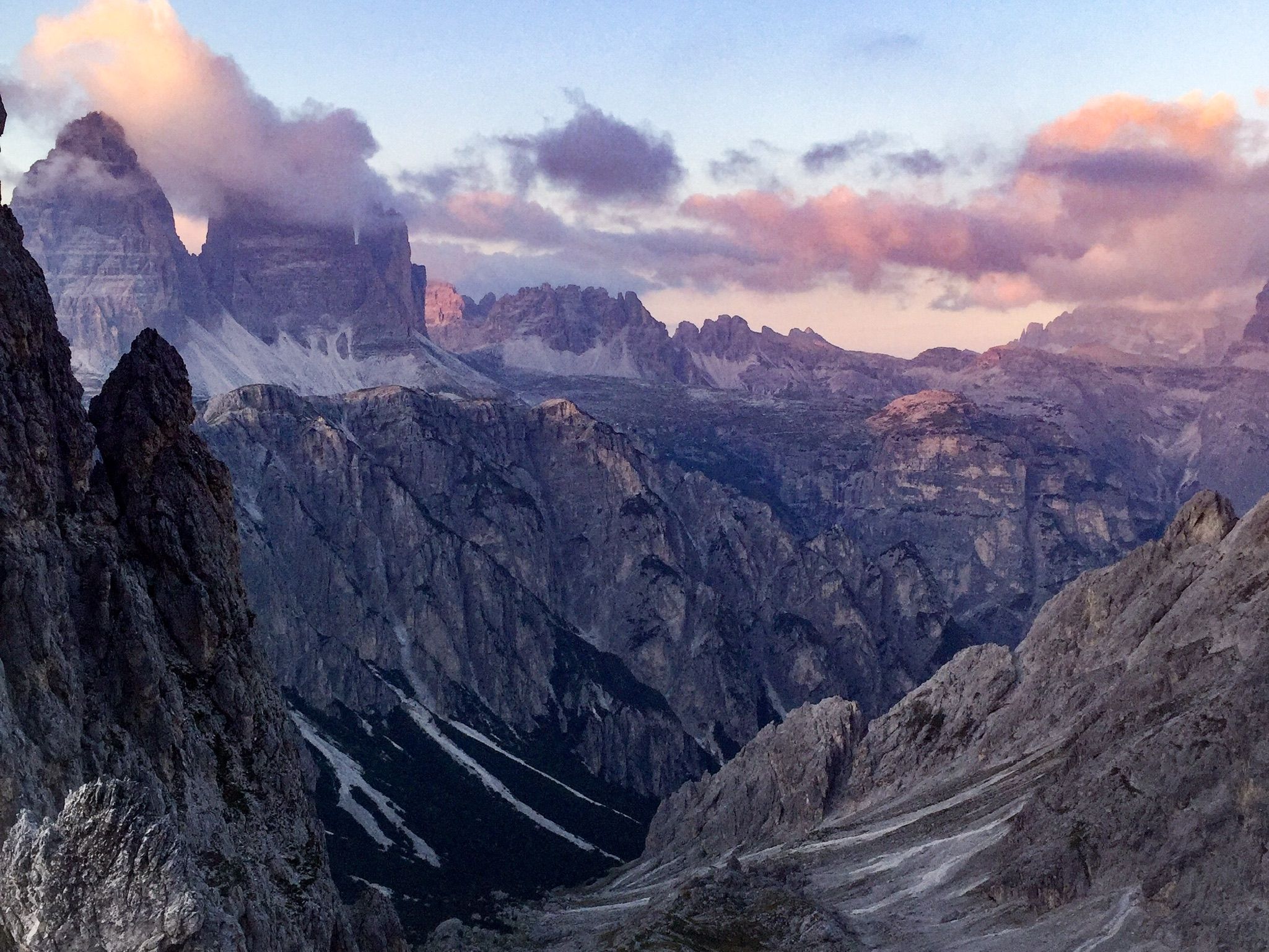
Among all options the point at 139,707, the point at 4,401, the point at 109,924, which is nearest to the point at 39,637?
the point at 139,707

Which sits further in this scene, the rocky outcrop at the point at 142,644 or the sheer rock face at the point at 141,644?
the sheer rock face at the point at 141,644

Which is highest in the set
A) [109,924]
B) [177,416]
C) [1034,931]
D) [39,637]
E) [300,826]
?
[177,416]

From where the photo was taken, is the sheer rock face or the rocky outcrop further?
the sheer rock face

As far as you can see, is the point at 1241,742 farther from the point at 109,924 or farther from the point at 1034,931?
the point at 109,924
